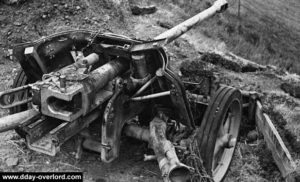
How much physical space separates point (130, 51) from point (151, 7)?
5.58m

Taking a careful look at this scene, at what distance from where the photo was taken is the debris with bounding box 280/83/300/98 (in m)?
7.52

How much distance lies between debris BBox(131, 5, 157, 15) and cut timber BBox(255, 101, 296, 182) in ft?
15.9

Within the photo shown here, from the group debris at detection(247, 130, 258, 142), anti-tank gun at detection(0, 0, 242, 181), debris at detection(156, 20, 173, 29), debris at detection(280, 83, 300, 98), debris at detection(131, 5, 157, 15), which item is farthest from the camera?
debris at detection(131, 5, 157, 15)

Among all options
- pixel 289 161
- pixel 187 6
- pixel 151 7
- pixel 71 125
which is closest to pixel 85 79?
pixel 71 125

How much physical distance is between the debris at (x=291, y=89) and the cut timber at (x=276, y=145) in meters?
1.58

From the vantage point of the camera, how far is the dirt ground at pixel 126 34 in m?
5.38

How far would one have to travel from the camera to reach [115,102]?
190 inches

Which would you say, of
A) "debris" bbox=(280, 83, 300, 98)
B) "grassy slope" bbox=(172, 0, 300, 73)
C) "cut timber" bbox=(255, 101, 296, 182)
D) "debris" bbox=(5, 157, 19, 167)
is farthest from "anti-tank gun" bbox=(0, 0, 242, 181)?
"grassy slope" bbox=(172, 0, 300, 73)

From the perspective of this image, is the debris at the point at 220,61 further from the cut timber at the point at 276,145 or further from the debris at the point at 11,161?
the debris at the point at 11,161

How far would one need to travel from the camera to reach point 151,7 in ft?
34.7

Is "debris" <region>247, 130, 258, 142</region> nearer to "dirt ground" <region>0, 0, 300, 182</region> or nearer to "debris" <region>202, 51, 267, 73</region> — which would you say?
"dirt ground" <region>0, 0, 300, 182</region>

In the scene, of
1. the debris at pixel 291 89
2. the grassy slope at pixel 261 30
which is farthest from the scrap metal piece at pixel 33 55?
the grassy slope at pixel 261 30

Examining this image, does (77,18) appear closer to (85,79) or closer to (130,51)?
(130,51)

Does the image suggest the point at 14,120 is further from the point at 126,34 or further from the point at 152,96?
the point at 126,34
